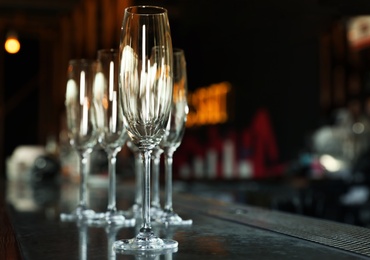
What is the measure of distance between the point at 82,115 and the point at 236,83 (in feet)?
19.7

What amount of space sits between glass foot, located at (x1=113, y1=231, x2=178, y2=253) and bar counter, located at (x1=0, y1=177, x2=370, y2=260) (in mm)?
14

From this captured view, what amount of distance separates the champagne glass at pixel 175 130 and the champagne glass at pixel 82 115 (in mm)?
162

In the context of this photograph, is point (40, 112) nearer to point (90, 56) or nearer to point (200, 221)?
point (90, 56)

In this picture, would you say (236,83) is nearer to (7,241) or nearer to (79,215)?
(79,215)

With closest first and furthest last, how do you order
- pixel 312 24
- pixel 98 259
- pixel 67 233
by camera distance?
pixel 98 259 < pixel 67 233 < pixel 312 24

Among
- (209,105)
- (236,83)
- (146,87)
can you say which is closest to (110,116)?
(146,87)

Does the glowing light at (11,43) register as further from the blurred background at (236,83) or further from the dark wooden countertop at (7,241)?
the dark wooden countertop at (7,241)

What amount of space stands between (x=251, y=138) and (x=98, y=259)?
6.22 meters

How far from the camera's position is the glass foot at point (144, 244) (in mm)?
868

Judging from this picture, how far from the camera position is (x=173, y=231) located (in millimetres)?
1099

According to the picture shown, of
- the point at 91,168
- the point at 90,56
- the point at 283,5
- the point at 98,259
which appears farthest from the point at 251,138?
the point at 98,259

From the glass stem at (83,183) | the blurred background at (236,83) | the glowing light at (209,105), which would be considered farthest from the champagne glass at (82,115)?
the glowing light at (209,105)

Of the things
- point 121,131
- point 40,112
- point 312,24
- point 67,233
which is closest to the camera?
point 67,233

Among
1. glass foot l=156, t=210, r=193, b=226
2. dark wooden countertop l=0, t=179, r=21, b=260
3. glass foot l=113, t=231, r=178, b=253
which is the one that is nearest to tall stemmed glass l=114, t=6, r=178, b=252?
glass foot l=113, t=231, r=178, b=253
